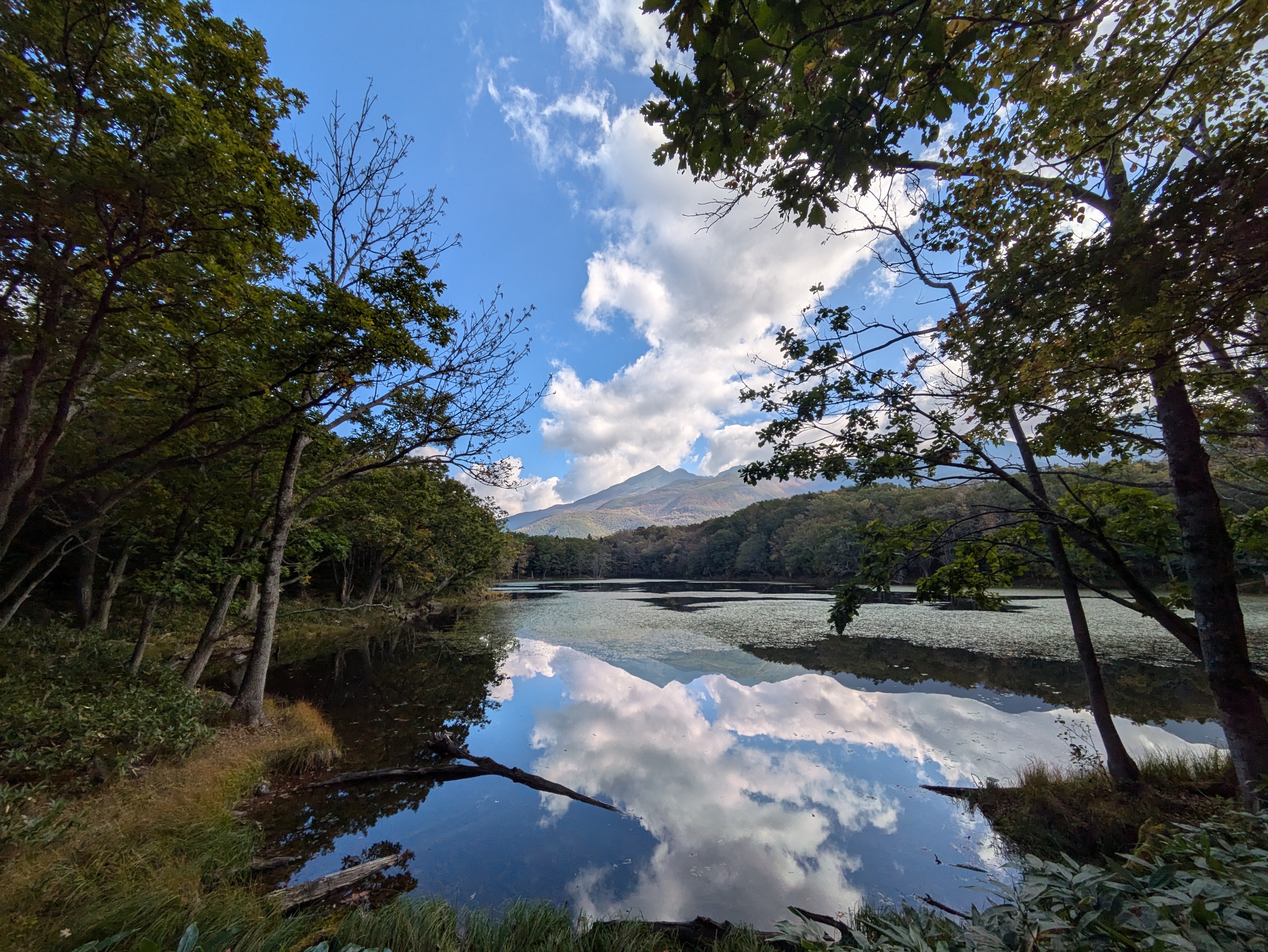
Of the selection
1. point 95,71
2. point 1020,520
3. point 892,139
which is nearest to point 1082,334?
point 892,139

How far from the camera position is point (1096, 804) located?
629 centimetres

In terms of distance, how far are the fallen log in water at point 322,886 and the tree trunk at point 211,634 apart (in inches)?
271

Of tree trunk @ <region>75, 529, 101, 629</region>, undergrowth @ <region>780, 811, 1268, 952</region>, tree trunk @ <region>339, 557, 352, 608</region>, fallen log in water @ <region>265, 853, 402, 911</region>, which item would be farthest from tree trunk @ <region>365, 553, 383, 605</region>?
undergrowth @ <region>780, 811, 1268, 952</region>

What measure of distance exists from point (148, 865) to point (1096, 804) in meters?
11.2

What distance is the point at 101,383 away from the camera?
5.77 meters

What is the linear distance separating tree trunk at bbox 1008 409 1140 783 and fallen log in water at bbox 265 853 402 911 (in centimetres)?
976

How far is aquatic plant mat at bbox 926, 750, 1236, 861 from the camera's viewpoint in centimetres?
572

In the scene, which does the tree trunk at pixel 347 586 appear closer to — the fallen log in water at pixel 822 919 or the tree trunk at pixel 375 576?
the tree trunk at pixel 375 576

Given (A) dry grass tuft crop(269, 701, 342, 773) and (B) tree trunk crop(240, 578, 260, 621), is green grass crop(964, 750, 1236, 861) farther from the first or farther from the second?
(B) tree trunk crop(240, 578, 260, 621)

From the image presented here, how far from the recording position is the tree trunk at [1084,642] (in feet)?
21.4

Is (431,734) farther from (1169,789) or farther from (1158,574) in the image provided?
(1158,574)

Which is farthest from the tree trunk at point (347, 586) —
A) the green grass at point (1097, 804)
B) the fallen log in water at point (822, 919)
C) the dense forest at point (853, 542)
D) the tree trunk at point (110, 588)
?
the green grass at point (1097, 804)

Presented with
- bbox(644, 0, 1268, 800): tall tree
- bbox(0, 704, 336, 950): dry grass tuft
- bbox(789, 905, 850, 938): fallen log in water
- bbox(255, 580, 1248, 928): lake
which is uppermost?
bbox(644, 0, 1268, 800): tall tree

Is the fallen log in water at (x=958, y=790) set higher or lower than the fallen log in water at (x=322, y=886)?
lower
